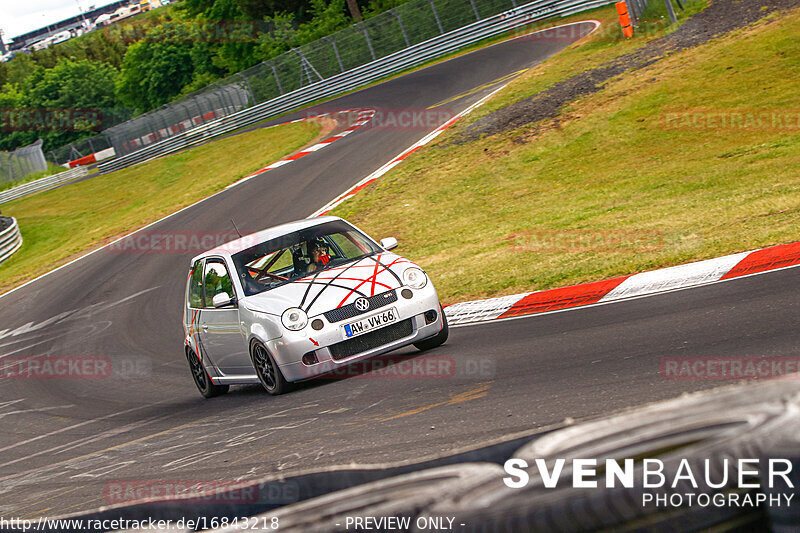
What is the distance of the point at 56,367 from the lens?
1341cm

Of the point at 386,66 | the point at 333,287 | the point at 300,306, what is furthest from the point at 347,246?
the point at 386,66

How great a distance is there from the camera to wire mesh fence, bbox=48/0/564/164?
1547 inches

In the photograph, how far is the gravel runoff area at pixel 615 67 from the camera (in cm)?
2025

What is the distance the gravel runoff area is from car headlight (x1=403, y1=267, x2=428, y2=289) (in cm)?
1221

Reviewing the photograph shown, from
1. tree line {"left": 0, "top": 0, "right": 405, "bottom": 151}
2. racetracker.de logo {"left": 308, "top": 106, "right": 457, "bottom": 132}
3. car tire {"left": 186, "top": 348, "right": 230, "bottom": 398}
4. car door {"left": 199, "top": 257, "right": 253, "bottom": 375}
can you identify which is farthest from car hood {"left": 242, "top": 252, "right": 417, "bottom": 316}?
tree line {"left": 0, "top": 0, "right": 405, "bottom": 151}

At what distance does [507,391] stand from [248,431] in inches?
87.2

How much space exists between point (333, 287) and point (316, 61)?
3488cm

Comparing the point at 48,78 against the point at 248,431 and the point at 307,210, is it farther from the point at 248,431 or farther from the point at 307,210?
the point at 248,431

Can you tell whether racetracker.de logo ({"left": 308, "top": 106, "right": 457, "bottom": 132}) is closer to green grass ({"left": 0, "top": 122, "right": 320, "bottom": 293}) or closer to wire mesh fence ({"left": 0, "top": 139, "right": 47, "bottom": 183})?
green grass ({"left": 0, "top": 122, "right": 320, "bottom": 293})

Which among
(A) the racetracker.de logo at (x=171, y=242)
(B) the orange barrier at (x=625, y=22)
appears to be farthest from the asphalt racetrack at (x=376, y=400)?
(B) the orange barrier at (x=625, y=22)

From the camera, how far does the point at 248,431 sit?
6770mm

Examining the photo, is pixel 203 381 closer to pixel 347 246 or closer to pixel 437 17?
pixel 347 246

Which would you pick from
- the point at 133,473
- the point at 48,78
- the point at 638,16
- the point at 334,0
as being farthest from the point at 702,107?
the point at 48,78

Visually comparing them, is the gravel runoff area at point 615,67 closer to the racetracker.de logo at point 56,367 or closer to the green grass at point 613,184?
the green grass at point 613,184
